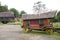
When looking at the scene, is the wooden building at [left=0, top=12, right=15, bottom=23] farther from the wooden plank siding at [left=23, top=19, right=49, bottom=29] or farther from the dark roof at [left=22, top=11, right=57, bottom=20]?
the wooden plank siding at [left=23, top=19, right=49, bottom=29]

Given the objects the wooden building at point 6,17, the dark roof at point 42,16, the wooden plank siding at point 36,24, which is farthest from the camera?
the wooden building at point 6,17

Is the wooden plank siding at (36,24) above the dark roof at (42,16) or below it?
below

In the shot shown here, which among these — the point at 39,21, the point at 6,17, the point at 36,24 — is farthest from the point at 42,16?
the point at 6,17

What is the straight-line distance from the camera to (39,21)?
22.8m

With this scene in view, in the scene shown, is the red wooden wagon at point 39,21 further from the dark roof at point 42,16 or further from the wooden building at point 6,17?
the wooden building at point 6,17

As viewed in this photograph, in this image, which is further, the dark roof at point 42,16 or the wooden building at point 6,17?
the wooden building at point 6,17

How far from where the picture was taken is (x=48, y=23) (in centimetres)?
2202

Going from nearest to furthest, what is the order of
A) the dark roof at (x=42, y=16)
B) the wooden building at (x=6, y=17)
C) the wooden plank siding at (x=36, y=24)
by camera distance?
the dark roof at (x=42, y=16) → the wooden plank siding at (x=36, y=24) → the wooden building at (x=6, y=17)

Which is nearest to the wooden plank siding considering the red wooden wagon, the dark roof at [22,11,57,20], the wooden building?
the red wooden wagon

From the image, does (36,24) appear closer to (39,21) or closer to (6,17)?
(39,21)

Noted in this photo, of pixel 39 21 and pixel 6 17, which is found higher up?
pixel 39 21

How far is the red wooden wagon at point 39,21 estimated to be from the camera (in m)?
21.6

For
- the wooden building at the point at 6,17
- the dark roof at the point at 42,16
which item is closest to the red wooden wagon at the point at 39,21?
the dark roof at the point at 42,16

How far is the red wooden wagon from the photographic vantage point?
71.0 ft
